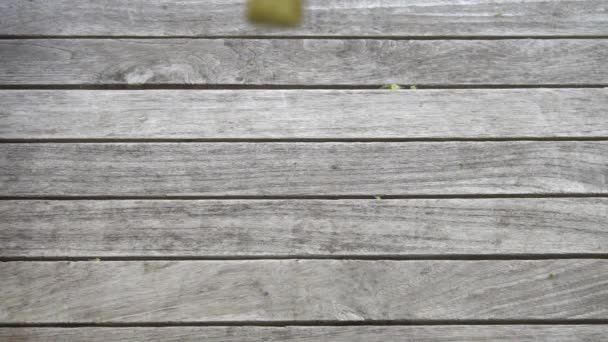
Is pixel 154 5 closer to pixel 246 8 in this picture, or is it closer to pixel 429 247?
pixel 246 8

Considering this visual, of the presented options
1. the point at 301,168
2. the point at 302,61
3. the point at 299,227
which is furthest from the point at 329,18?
the point at 299,227

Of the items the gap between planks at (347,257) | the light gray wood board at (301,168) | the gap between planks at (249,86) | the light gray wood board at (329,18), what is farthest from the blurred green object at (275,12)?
the gap between planks at (347,257)

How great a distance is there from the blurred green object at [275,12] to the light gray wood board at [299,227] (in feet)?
1.61

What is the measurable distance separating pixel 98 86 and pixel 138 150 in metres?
0.20

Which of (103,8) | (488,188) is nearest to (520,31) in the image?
(488,188)

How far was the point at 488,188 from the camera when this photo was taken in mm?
1372

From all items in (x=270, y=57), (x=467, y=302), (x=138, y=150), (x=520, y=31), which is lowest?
(x=467, y=302)

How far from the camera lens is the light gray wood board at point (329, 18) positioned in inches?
58.3

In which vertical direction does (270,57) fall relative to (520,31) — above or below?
below

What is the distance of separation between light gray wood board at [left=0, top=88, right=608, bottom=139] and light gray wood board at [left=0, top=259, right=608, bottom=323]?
0.31 metres

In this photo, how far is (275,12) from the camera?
155cm

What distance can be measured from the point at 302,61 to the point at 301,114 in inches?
5.7

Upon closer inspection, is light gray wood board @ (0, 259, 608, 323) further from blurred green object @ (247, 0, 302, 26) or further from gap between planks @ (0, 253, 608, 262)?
blurred green object @ (247, 0, 302, 26)

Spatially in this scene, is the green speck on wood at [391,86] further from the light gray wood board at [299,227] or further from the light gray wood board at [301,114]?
the light gray wood board at [299,227]
